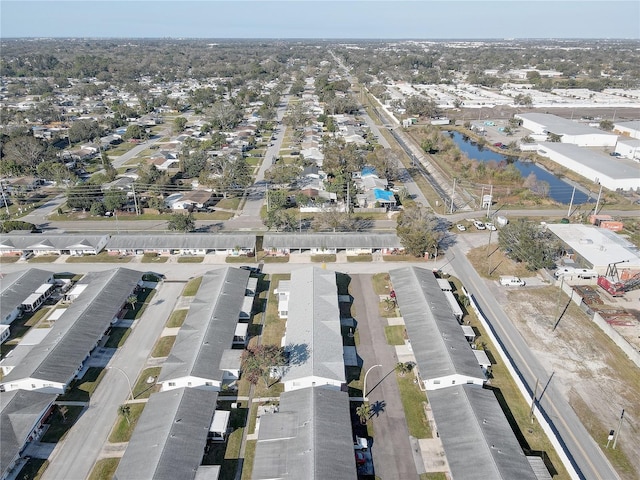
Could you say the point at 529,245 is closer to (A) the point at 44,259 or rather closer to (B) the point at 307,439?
(B) the point at 307,439

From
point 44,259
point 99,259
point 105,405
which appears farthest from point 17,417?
point 44,259

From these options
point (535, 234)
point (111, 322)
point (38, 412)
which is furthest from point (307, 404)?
point (535, 234)

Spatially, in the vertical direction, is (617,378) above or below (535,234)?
below

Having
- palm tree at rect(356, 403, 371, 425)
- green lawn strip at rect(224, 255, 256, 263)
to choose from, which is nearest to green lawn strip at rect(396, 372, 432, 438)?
palm tree at rect(356, 403, 371, 425)

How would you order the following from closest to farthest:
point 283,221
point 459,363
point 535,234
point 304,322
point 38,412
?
point 38,412, point 459,363, point 304,322, point 535,234, point 283,221

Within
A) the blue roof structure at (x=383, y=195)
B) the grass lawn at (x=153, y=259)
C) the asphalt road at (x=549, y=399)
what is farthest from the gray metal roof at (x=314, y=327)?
the blue roof structure at (x=383, y=195)

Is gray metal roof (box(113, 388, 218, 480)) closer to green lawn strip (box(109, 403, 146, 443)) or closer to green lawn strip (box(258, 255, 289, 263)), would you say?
green lawn strip (box(109, 403, 146, 443))

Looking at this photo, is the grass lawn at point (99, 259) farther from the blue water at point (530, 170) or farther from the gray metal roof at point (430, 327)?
the blue water at point (530, 170)

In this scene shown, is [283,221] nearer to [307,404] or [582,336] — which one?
[307,404]
